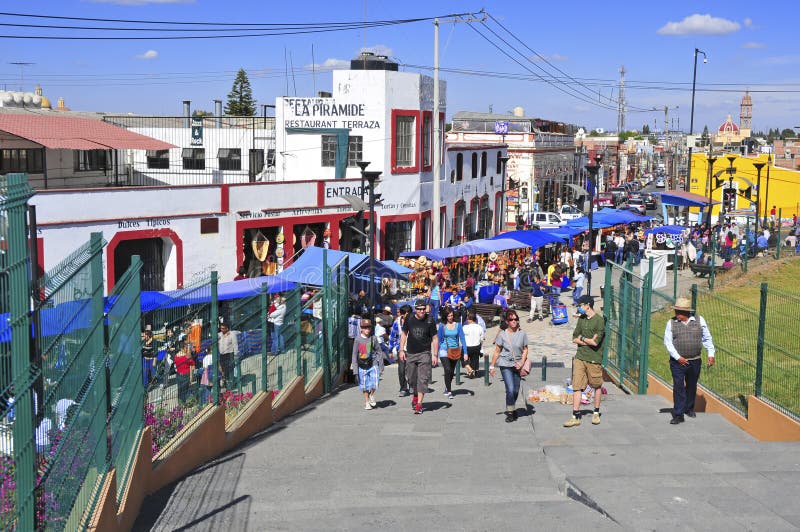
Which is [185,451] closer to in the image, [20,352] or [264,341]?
[264,341]

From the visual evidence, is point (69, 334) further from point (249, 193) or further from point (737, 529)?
point (249, 193)

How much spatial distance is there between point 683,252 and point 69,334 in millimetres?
32265

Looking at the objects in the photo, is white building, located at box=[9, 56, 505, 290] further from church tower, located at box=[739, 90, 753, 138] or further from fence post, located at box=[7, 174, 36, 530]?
church tower, located at box=[739, 90, 753, 138]

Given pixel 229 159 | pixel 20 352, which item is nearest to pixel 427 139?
pixel 229 159

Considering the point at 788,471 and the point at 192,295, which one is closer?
the point at 788,471

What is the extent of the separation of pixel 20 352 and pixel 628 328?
34.2ft

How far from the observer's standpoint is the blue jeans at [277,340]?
11.2 metres

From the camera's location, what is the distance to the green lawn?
9.78 m

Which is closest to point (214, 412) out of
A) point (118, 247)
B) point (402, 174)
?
point (118, 247)

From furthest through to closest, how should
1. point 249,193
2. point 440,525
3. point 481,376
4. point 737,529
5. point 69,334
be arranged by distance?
1. point 249,193
2. point 481,376
3. point 440,525
4. point 737,529
5. point 69,334

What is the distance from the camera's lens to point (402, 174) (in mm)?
32969

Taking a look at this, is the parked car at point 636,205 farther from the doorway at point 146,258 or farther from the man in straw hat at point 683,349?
the man in straw hat at point 683,349

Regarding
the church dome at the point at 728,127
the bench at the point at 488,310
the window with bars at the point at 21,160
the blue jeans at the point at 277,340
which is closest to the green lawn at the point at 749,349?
the blue jeans at the point at 277,340

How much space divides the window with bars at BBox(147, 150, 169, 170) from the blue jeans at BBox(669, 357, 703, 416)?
3153 cm
